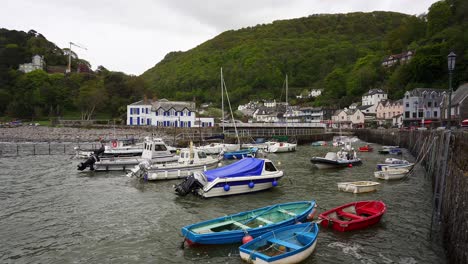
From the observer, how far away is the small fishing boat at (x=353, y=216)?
1510 centimetres

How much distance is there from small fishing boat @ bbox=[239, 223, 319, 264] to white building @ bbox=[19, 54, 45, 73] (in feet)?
493

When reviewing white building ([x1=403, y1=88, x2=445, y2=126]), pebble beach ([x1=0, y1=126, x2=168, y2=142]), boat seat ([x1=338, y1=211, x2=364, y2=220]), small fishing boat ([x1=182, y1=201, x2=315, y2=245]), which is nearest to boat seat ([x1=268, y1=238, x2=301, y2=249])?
small fishing boat ([x1=182, y1=201, x2=315, y2=245])

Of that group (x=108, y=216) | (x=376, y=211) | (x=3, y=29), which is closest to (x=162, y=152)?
(x=108, y=216)

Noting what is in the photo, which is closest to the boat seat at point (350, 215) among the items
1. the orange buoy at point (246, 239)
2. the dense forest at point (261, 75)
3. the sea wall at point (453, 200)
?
the sea wall at point (453, 200)

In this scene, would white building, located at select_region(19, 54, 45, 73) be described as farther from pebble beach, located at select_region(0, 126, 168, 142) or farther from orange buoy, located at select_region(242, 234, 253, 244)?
orange buoy, located at select_region(242, 234, 253, 244)

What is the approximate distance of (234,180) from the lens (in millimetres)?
21734

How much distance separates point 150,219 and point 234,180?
6.45m

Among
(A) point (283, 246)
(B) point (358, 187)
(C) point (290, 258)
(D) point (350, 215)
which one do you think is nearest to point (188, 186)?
(D) point (350, 215)

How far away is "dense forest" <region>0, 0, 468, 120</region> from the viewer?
325 feet

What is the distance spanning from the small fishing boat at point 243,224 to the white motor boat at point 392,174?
48.1 feet

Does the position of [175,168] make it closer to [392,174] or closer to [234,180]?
[234,180]

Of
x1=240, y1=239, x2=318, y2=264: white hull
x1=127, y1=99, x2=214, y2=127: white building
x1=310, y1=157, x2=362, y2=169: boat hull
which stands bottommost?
x1=240, y1=239, x2=318, y2=264: white hull

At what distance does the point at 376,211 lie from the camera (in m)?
16.8

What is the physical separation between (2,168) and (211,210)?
28104mm
